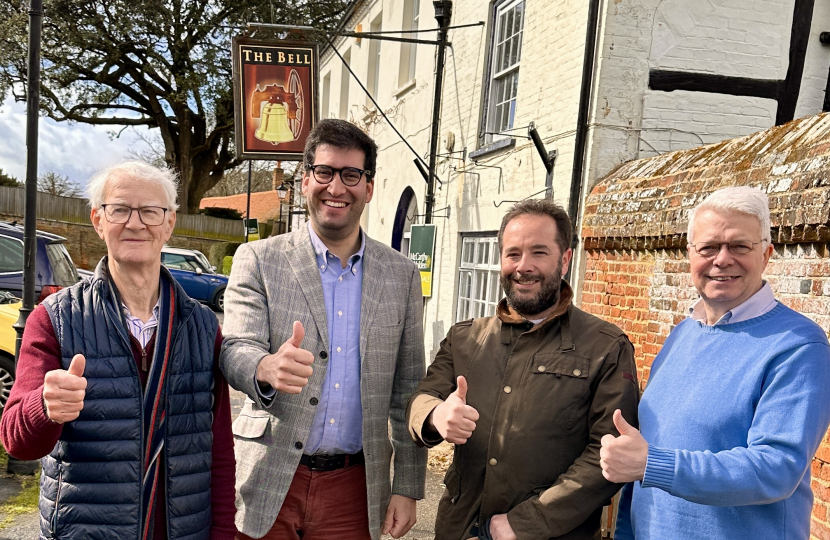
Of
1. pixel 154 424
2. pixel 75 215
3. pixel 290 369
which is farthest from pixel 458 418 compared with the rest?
pixel 75 215

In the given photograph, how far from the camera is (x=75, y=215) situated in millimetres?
29906

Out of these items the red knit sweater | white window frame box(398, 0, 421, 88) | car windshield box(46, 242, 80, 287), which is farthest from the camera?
white window frame box(398, 0, 421, 88)

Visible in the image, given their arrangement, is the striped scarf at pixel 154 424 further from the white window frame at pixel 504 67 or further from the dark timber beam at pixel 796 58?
the white window frame at pixel 504 67

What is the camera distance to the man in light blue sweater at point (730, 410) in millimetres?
1848

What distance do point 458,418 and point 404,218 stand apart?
33.4 feet

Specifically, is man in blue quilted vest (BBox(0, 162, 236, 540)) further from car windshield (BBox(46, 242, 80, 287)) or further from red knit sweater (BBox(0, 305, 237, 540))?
car windshield (BBox(46, 242, 80, 287))

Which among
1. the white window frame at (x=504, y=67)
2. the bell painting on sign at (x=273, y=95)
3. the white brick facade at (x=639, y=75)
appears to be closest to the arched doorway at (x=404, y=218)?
the bell painting on sign at (x=273, y=95)

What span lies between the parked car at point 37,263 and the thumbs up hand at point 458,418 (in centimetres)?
591

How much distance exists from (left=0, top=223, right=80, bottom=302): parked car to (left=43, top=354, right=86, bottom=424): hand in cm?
561

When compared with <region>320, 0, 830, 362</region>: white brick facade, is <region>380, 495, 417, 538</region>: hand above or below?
below

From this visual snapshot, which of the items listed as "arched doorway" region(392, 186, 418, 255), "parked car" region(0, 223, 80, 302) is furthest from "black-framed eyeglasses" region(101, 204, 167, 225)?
"arched doorway" region(392, 186, 418, 255)

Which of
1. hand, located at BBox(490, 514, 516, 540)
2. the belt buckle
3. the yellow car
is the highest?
the belt buckle

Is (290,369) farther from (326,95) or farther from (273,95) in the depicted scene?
(326,95)

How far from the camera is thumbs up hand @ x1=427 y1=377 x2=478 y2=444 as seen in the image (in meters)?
2.21
